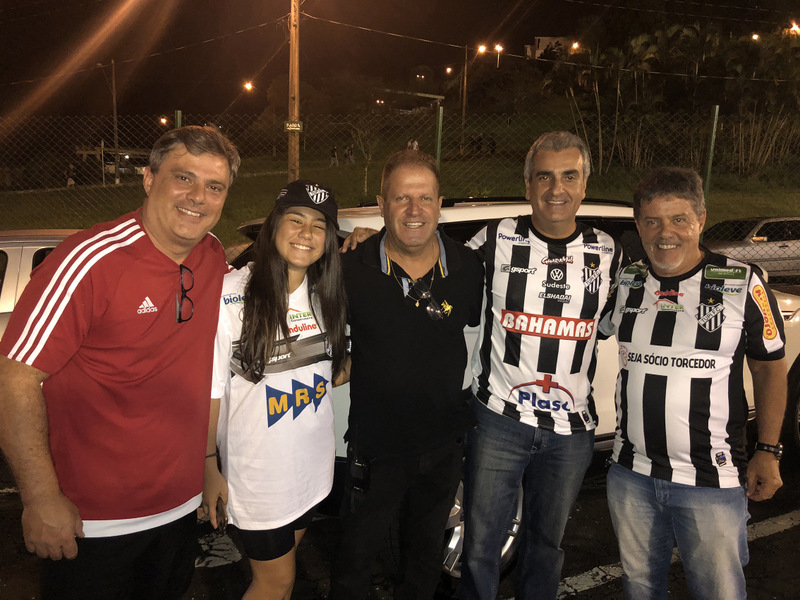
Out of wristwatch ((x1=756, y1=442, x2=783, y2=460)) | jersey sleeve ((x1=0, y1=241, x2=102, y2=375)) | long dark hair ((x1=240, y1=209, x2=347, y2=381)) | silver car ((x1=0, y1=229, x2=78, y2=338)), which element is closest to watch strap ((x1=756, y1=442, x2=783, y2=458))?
wristwatch ((x1=756, y1=442, x2=783, y2=460))

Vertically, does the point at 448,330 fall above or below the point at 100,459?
above

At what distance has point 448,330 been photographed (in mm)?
Answer: 2508

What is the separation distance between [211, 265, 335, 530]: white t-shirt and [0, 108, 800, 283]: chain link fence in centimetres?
536

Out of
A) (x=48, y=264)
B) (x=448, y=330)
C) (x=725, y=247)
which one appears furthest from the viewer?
(x=725, y=247)

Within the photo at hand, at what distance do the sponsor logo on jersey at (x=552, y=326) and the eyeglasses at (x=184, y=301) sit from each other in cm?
132

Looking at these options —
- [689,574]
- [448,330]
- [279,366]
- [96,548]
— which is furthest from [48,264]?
[689,574]

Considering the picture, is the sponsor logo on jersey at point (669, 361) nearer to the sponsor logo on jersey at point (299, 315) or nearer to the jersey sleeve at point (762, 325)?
the jersey sleeve at point (762, 325)

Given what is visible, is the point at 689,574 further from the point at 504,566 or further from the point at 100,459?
the point at 100,459

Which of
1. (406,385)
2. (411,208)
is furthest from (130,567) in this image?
(411,208)

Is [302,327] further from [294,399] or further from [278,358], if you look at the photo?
[294,399]

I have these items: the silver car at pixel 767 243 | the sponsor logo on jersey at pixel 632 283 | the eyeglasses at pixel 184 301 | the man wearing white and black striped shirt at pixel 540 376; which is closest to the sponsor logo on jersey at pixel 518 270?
the man wearing white and black striped shirt at pixel 540 376

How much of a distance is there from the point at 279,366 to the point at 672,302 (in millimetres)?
1492

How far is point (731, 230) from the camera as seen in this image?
38.4 feet

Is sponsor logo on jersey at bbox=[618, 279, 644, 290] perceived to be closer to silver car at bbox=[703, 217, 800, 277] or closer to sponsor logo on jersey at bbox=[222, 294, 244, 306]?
sponsor logo on jersey at bbox=[222, 294, 244, 306]
